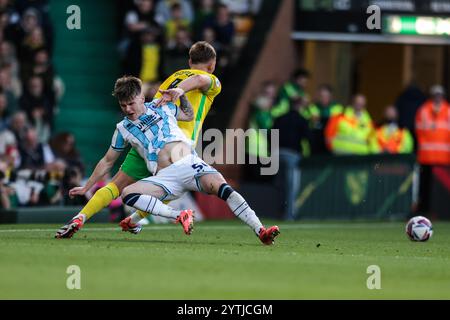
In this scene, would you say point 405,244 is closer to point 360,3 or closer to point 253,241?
point 253,241

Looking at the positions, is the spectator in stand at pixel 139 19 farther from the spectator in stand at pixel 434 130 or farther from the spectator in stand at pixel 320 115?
the spectator in stand at pixel 434 130

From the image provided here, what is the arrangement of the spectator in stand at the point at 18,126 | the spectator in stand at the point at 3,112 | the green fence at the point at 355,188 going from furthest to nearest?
the green fence at the point at 355,188, the spectator in stand at the point at 3,112, the spectator in stand at the point at 18,126

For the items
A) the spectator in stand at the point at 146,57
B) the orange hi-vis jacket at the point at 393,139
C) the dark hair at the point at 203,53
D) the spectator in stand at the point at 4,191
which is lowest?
the orange hi-vis jacket at the point at 393,139

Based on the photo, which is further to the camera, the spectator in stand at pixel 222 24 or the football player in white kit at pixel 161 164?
the spectator in stand at pixel 222 24

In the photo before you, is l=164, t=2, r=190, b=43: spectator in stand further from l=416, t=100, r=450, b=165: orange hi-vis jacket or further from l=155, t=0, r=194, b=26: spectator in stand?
l=416, t=100, r=450, b=165: orange hi-vis jacket

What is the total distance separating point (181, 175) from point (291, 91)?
10.3 metres

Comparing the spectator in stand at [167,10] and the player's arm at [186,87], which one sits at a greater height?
the spectator in stand at [167,10]

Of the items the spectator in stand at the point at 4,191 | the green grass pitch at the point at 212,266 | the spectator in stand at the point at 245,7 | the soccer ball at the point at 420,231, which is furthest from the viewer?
the spectator in stand at the point at 245,7

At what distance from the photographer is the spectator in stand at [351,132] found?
881 inches

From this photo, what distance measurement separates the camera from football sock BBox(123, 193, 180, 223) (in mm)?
12312

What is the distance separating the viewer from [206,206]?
821 inches

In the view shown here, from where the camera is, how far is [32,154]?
19.2 m

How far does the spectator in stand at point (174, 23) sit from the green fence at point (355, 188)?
329 centimetres

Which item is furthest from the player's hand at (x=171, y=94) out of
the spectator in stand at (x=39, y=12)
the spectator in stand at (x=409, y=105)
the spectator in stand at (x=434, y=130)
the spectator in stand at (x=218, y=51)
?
the spectator in stand at (x=409, y=105)
